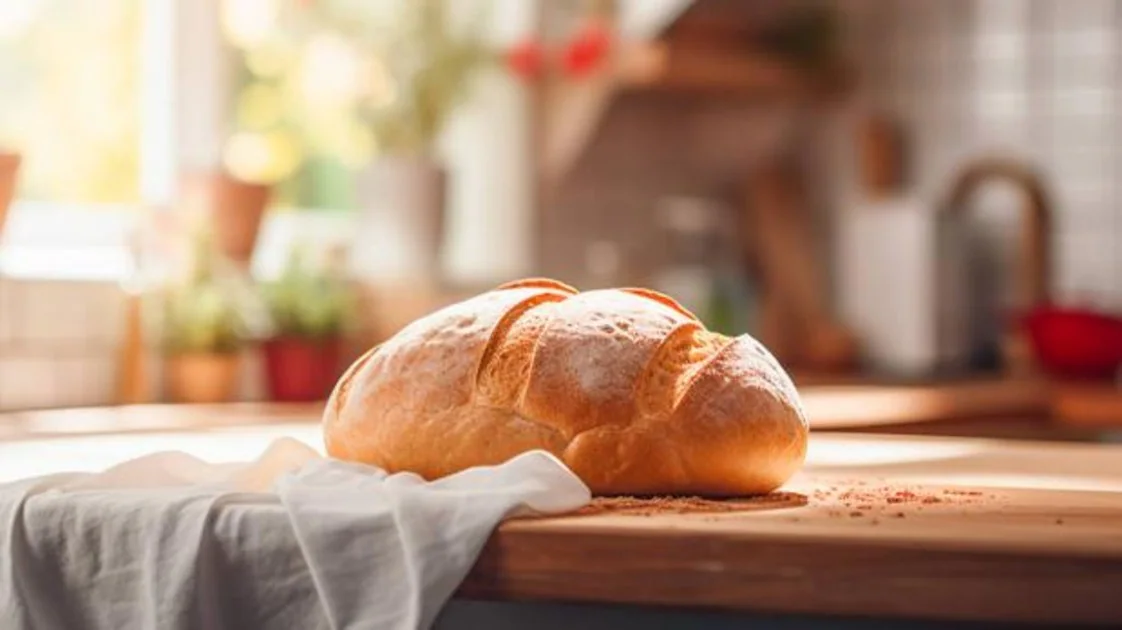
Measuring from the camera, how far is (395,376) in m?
1.21

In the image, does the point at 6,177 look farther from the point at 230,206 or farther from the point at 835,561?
the point at 230,206

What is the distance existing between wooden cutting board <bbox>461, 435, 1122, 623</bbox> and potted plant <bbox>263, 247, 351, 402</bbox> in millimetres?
1876

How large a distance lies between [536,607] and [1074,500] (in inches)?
13.6

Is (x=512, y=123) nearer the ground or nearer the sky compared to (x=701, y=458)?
nearer the sky

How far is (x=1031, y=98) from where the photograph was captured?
3.99m

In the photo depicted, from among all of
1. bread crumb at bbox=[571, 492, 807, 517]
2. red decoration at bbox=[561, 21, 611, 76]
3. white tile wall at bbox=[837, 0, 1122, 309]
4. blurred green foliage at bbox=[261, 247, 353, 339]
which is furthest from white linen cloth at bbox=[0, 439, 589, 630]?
white tile wall at bbox=[837, 0, 1122, 309]

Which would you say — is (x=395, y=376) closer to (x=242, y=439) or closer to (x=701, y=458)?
(x=701, y=458)

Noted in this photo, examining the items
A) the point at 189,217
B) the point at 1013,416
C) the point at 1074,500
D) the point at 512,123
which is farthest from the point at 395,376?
the point at 512,123

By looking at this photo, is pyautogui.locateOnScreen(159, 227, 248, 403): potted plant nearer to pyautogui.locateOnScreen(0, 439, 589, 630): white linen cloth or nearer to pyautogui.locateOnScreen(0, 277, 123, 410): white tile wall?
pyautogui.locateOnScreen(0, 277, 123, 410): white tile wall

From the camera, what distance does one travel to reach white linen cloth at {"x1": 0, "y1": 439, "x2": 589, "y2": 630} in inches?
39.9

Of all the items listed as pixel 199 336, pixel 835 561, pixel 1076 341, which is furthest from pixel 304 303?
pixel 835 561

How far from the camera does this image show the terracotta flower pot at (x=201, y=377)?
2.88 m

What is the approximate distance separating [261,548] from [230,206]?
1.89 meters

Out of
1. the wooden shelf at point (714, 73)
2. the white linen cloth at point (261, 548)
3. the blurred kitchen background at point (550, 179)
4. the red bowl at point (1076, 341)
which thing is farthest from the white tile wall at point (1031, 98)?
the white linen cloth at point (261, 548)
